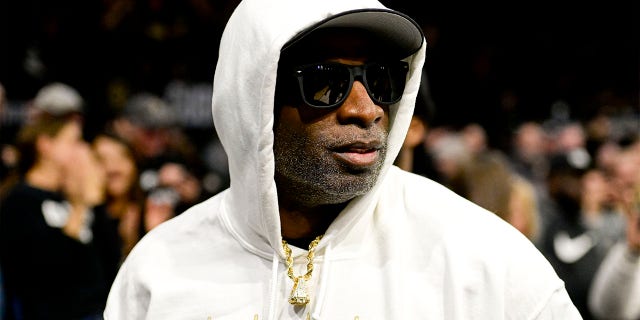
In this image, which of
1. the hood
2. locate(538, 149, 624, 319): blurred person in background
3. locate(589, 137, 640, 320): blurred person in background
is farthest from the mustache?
locate(538, 149, 624, 319): blurred person in background

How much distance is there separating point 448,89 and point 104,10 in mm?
4934

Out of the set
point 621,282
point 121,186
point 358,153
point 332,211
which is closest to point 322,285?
point 332,211

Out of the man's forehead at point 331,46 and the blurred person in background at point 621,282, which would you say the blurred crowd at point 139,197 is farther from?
the man's forehead at point 331,46

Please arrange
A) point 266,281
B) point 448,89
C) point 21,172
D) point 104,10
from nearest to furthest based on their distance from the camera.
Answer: point 266,281, point 21,172, point 104,10, point 448,89

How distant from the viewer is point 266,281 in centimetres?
266

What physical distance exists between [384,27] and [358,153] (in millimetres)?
338

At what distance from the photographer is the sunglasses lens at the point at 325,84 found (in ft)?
8.21

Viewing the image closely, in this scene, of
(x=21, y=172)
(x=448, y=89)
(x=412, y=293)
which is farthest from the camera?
(x=448, y=89)

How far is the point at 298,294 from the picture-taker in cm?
255

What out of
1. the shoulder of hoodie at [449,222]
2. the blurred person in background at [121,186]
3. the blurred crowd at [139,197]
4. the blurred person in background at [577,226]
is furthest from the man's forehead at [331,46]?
the blurred person in background at [121,186]

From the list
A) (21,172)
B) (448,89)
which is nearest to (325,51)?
(21,172)

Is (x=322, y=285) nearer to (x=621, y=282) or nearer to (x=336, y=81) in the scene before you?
(x=336, y=81)

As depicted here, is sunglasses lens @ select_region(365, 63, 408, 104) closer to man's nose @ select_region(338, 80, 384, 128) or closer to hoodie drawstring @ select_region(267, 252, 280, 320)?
man's nose @ select_region(338, 80, 384, 128)

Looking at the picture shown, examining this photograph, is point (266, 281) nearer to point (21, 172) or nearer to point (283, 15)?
point (283, 15)
